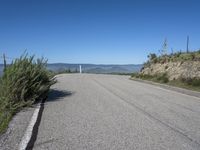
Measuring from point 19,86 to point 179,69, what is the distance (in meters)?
14.1

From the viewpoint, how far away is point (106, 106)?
A: 10594 millimetres

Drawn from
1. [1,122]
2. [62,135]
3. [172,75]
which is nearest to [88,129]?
[62,135]

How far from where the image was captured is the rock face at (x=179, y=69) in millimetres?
19547

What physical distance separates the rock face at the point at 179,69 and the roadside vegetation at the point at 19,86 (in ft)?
34.7

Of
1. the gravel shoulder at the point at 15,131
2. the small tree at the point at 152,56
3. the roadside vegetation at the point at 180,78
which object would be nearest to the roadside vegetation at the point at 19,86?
the gravel shoulder at the point at 15,131

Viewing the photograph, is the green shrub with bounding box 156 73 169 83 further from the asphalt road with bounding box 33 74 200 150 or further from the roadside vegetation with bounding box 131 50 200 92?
the asphalt road with bounding box 33 74 200 150

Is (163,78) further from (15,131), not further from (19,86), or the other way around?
(15,131)

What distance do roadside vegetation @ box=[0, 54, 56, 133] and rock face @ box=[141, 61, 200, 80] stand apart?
10.6 metres

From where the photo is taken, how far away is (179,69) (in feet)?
71.2

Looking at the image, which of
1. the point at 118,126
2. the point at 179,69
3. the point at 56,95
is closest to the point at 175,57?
the point at 179,69

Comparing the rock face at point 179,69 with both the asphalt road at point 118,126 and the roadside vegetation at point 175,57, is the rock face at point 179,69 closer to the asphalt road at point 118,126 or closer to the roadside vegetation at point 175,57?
the roadside vegetation at point 175,57

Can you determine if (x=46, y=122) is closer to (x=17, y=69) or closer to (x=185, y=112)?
(x=17, y=69)

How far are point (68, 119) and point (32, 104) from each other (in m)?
2.73

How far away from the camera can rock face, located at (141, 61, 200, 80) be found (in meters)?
19.5
